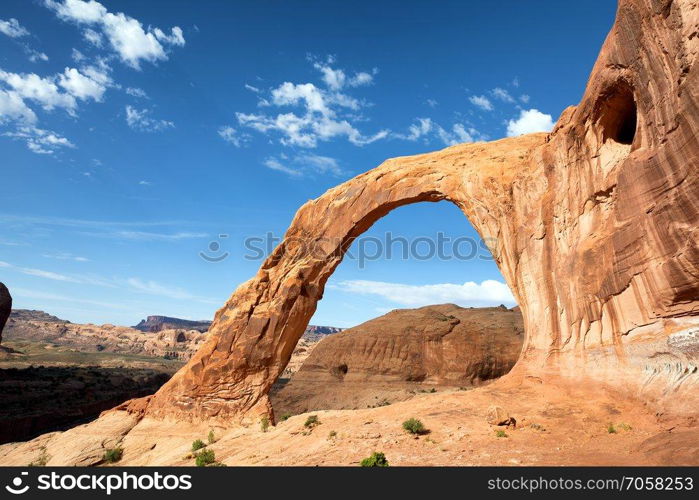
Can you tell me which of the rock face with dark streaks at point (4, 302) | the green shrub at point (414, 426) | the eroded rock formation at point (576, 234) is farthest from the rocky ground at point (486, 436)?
the rock face with dark streaks at point (4, 302)

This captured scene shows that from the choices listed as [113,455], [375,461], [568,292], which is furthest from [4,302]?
[568,292]

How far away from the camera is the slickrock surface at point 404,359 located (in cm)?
4894

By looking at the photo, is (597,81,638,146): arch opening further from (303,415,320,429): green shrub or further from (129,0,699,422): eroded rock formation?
(303,415,320,429): green shrub

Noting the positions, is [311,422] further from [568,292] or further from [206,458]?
[568,292]

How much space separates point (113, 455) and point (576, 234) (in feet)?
70.1

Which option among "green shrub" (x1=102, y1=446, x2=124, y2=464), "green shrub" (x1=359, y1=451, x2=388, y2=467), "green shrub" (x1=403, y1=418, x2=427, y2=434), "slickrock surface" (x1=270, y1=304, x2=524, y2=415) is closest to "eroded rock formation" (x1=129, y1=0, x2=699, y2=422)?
"green shrub" (x1=102, y1=446, x2=124, y2=464)

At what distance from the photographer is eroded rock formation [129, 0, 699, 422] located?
419 inches

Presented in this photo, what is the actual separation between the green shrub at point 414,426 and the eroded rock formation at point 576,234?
5.47m

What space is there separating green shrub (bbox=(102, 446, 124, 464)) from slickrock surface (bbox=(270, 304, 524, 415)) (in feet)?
101

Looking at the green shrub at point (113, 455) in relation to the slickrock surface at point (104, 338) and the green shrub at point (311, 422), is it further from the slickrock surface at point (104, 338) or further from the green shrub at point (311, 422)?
the slickrock surface at point (104, 338)

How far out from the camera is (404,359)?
53.8 meters

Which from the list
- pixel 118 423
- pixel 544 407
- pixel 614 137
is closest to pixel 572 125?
pixel 614 137

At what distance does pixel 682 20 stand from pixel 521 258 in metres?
9.15
